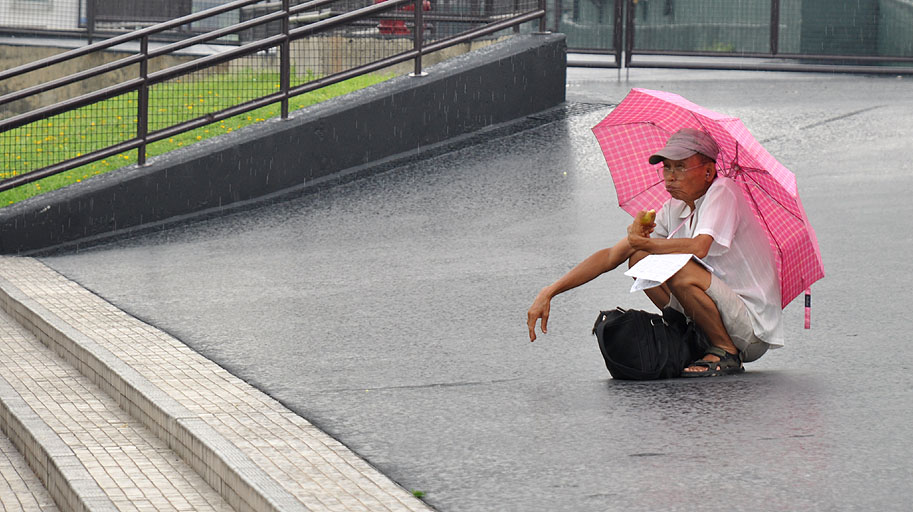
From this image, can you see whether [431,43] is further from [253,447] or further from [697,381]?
[253,447]

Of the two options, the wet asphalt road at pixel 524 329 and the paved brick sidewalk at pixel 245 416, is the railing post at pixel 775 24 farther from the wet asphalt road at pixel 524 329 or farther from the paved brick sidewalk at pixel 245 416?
the paved brick sidewalk at pixel 245 416

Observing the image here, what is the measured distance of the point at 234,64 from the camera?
39.2 feet

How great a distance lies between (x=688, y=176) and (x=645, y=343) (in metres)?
0.75

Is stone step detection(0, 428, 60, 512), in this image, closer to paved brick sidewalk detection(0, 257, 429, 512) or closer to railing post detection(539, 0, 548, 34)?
paved brick sidewalk detection(0, 257, 429, 512)

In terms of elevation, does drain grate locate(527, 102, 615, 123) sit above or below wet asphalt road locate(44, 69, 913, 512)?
above

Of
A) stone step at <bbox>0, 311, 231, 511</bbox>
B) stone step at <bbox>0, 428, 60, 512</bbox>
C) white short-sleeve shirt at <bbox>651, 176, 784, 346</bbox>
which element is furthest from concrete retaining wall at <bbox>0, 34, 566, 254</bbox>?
white short-sleeve shirt at <bbox>651, 176, 784, 346</bbox>

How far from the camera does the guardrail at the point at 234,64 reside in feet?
34.7

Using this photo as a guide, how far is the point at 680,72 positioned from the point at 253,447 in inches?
503

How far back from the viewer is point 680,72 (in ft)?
54.6

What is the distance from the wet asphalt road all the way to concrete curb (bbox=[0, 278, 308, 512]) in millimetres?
468

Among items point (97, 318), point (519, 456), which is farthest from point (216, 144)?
point (519, 456)

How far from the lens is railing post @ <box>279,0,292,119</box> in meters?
11.4

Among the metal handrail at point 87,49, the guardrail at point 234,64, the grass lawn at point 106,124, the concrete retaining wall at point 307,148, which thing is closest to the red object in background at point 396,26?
the guardrail at point 234,64

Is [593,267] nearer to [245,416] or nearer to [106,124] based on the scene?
[245,416]
